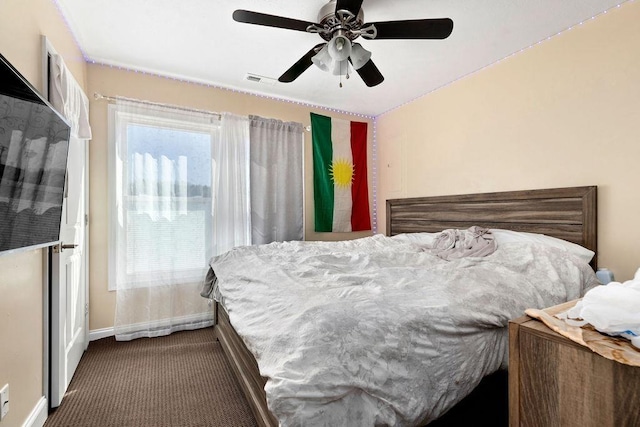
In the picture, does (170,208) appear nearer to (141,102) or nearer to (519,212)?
(141,102)

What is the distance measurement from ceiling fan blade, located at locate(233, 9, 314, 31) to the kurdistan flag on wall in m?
1.96

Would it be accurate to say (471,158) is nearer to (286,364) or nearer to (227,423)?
(286,364)

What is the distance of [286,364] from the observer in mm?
999

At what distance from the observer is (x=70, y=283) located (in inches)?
80.8

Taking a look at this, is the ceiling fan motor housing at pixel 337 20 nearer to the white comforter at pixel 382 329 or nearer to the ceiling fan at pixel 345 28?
the ceiling fan at pixel 345 28

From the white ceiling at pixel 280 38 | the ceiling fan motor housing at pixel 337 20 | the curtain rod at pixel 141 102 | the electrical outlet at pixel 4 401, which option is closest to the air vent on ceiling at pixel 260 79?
the white ceiling at pixel 280 38

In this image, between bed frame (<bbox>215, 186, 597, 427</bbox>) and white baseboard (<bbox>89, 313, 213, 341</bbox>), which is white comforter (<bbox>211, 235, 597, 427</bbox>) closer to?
bed frame (<bbox>215, 186, 597, 427</bbox>)

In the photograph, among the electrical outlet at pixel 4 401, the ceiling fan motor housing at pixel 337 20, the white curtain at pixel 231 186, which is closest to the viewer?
the electrical outlet at pixel 4 401

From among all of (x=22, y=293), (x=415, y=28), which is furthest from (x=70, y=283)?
(x=415, y=28)

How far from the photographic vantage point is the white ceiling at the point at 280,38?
6.45ft

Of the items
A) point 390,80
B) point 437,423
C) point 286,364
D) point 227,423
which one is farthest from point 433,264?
point 390,80

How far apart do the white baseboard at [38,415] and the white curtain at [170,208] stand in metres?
1.08

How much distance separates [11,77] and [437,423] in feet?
7.00

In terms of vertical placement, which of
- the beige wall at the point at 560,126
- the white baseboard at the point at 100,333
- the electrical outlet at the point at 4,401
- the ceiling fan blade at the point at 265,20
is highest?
the ceiling fan blade at the point at 265,20
